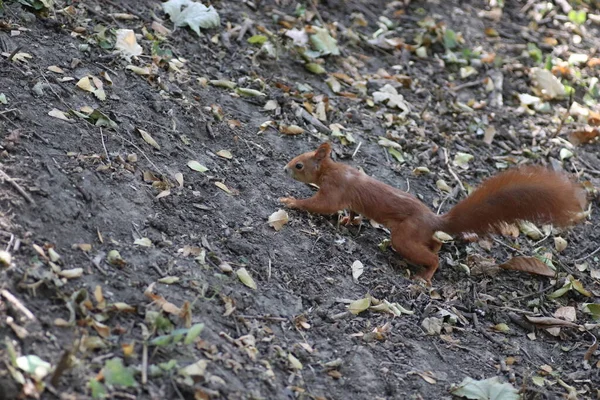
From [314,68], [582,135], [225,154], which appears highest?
[314,68]

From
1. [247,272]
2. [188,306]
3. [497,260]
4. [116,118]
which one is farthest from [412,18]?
[188,306]

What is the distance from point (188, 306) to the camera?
3115mm

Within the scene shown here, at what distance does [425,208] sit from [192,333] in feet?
6.13

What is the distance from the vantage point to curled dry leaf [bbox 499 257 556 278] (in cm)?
446

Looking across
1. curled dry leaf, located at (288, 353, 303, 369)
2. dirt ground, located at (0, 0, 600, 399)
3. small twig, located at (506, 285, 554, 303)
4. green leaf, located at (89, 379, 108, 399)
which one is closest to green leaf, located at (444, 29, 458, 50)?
dirt ground, located at (0, 0, 600, 399)

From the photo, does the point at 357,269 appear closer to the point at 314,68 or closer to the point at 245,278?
the point at 245,278

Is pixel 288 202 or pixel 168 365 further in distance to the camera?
pixel 288 202

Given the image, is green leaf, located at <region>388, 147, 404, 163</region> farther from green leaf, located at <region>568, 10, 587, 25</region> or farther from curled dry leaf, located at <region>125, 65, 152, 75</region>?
green leaf, located at <region>568, 10, 587, 25</region>

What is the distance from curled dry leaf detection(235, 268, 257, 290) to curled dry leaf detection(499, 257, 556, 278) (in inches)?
66.2

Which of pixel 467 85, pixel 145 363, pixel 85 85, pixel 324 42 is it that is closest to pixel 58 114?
pixel 85 85

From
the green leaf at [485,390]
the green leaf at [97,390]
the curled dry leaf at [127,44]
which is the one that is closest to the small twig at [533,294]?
the green leaf at [485,390]

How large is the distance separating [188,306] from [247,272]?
0.57 metres

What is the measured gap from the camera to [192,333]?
118 inches

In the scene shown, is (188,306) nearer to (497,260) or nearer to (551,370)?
(551,370)
